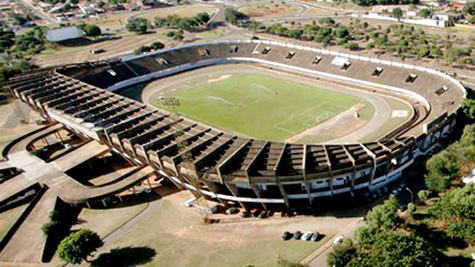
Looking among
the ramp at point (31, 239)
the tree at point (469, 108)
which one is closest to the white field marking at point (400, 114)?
the tree at point (469, 108)

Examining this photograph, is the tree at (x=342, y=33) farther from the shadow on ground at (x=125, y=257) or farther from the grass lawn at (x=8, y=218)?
the grass lawn at (x=8, y=218)

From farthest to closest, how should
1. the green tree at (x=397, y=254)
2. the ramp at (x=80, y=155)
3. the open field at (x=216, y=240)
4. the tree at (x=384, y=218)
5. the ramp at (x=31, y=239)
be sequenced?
the ramp at (x=80, y=155) → the ramp at (x=31, y=239) → the open field at (x=216, y=240) → the tree at (x=384, y=218) → the green tree at (x=397, y=254)

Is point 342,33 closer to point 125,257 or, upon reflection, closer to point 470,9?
point 470,9

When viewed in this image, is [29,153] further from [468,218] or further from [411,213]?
[468,218]

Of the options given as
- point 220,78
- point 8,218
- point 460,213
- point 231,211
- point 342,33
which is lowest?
point 8,218

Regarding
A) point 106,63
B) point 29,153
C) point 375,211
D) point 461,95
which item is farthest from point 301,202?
point 106,63

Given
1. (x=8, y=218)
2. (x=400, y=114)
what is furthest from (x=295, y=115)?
(x=8, y=218)

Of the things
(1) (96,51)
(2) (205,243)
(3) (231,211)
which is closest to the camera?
Result: (2) (205,243)
